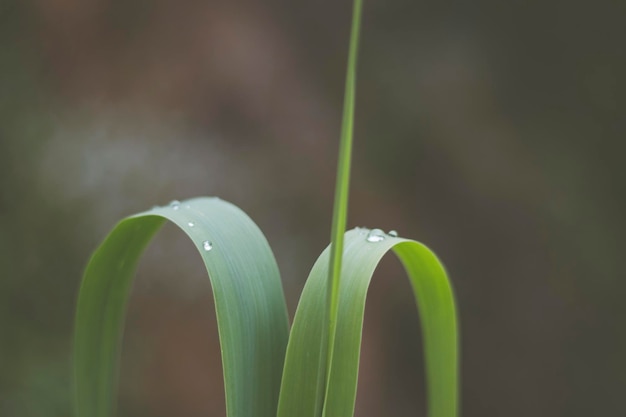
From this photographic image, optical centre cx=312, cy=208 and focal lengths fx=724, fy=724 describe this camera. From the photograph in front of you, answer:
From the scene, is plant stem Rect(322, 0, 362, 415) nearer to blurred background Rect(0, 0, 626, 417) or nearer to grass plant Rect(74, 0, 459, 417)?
grass plant Rect(74, 0, 459, 417)

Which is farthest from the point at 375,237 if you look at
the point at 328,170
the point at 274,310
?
the point at 328,170

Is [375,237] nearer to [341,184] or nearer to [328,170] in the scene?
[341,184]

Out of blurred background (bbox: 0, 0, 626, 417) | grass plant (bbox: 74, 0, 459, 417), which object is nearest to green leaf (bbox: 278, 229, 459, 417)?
grass plant (bbox: 74, 0, 459, 417)

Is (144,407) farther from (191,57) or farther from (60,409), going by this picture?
(191,57)

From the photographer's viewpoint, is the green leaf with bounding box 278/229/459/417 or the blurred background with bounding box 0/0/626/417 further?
the blurred background with bounding box 0/0/626/417

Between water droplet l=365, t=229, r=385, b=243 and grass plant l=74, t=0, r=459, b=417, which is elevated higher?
water droplet l=365, t=229, r=385, b=243

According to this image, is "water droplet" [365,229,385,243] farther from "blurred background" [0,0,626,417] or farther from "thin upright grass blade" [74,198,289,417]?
"blurred background" [0,0,626,417]

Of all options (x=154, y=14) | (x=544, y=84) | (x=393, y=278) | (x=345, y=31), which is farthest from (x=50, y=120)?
(x=544, y=84)

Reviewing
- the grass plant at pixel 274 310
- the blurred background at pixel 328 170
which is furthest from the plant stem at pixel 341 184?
the blurred background at pixel 328 170
